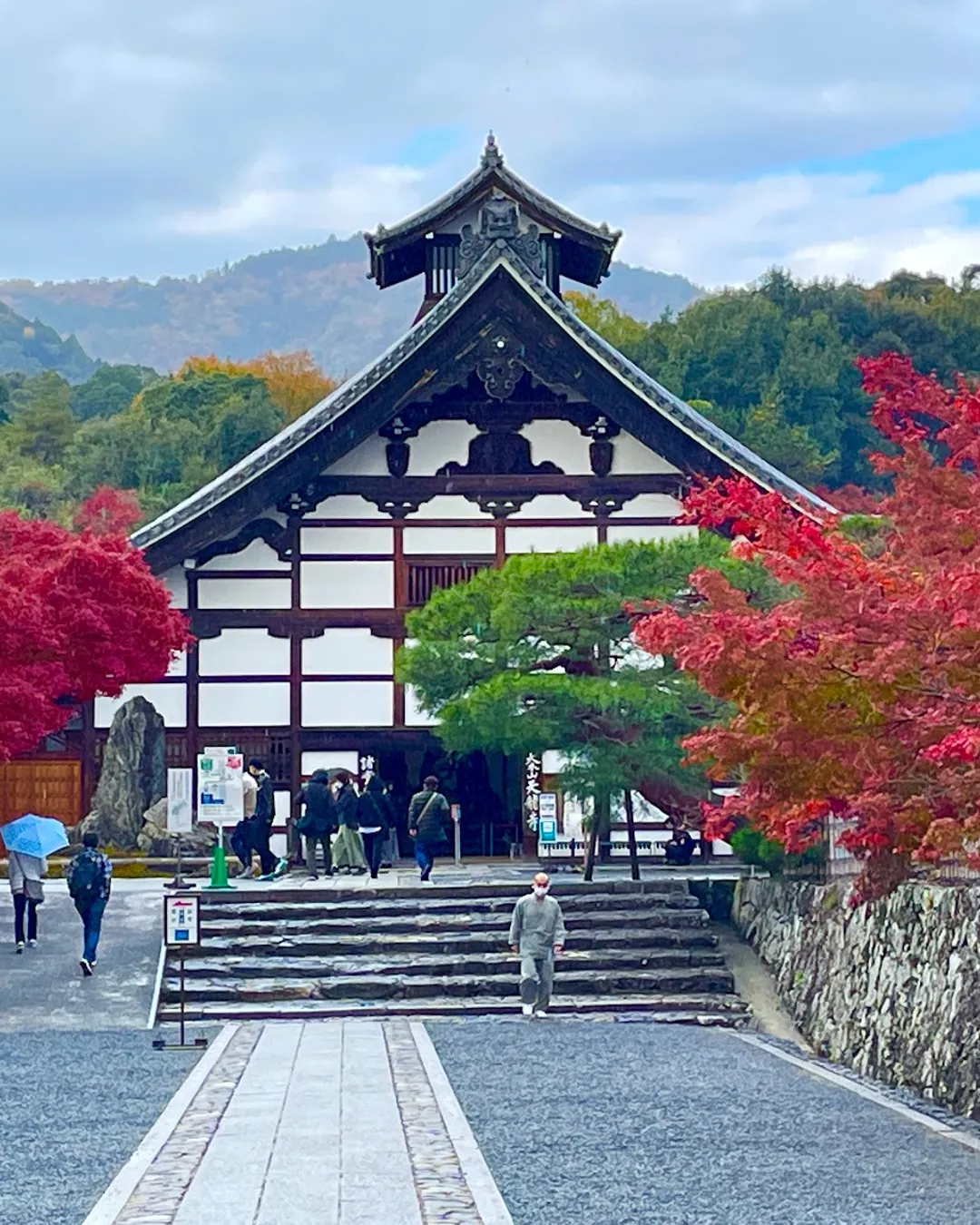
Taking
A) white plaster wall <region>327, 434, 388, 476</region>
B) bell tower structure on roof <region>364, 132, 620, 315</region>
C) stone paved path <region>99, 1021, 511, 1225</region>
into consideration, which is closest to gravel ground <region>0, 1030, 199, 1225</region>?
stone paved path <region>99, 1021, 511, 1225</region>

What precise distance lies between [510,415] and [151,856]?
925 centimetres

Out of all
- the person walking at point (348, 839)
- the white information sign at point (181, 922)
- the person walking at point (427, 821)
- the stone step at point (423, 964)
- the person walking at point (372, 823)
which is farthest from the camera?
the person walking at point (348, 839)

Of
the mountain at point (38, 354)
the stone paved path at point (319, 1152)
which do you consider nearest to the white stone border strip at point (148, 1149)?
the stone paved path at point (319, 1152)

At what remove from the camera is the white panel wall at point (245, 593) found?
32281 millimetres

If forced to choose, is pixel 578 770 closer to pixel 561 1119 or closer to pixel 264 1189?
pixel 561 1119

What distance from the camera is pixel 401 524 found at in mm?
32531

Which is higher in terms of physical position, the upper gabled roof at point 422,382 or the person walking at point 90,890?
the upper gabled roof at point 422,382

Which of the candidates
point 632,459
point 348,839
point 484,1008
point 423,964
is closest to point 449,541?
point 632,459

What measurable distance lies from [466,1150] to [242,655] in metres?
21.4

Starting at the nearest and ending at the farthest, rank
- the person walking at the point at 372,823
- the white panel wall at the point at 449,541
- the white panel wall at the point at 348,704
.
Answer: the person walking at the point at 372,823 < the white panel wall at the point at 348,704 < the white panel wall at the point at 449,541

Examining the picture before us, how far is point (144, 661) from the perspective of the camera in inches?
1120

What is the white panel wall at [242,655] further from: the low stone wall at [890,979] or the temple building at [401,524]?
the low stone wall at [890,979]

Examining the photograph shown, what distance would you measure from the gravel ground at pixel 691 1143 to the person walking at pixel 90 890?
592cm

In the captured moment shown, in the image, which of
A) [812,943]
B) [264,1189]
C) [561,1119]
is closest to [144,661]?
[812,943]
